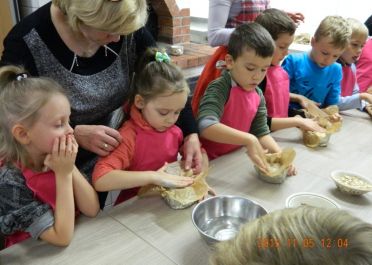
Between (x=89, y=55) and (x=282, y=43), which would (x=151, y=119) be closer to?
(x=89, y=55)

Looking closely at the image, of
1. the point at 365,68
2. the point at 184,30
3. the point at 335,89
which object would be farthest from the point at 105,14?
the point at 184,30

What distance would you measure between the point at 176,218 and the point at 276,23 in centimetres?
113

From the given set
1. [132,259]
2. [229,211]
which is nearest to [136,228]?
[132,259]

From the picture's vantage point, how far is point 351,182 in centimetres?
132

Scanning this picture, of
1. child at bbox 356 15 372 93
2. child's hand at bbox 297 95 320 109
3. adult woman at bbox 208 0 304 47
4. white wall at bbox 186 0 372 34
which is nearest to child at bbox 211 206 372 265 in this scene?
adult woman at bbox 208 0 304 47

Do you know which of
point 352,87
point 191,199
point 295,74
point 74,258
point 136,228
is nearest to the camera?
point 74,258

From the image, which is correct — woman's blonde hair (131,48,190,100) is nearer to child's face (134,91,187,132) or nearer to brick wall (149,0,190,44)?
child's face (134,91,187,132)

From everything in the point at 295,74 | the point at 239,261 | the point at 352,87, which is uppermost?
the point at 239,261

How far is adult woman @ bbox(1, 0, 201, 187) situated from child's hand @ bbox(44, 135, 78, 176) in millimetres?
209

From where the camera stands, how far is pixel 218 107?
1.54 meters

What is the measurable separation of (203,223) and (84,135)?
54 centimetres

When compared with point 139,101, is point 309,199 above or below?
below

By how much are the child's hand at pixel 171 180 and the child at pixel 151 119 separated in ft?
0.03

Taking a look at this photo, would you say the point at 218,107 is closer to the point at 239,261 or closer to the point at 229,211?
the point at 229,211
